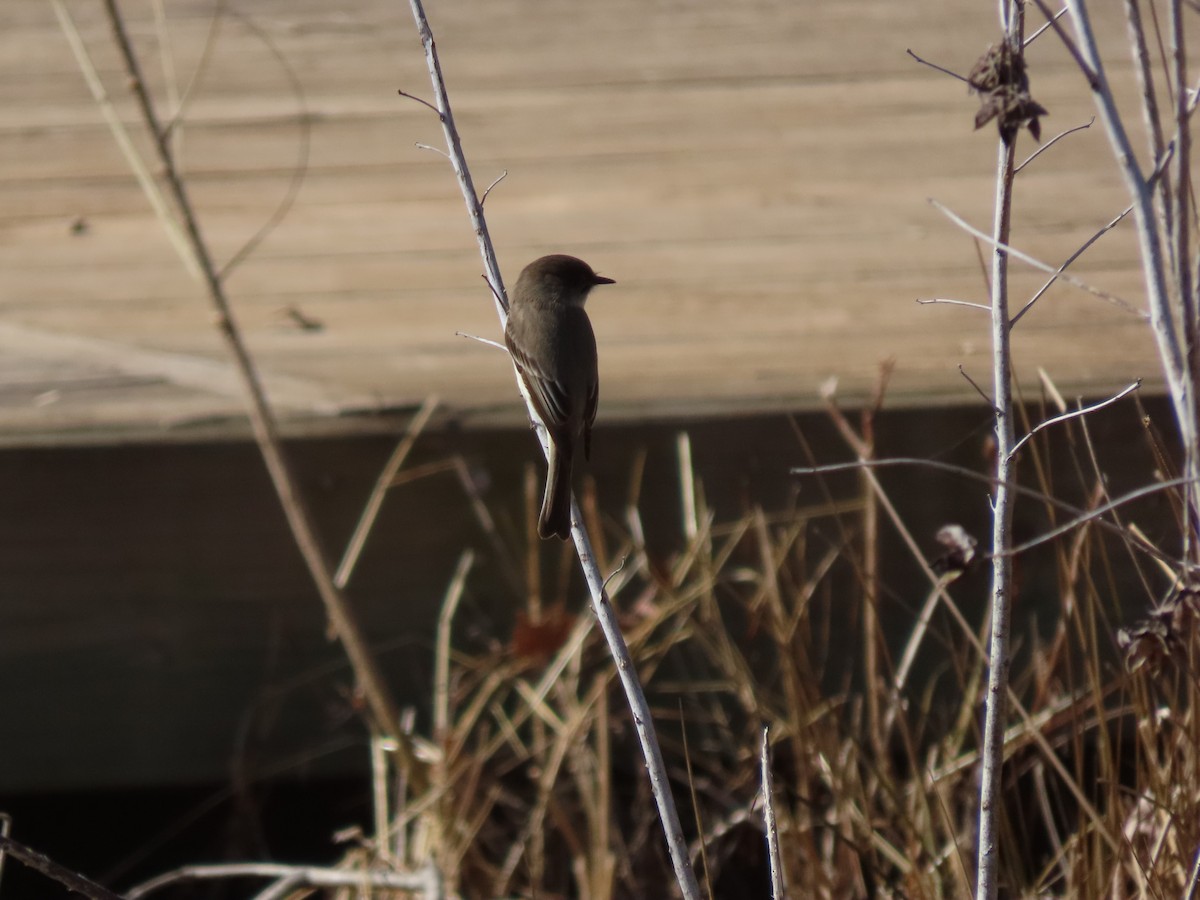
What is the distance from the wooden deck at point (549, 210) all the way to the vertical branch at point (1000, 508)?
4.45 feet

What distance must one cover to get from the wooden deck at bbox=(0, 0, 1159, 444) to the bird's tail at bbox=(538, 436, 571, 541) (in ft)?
1.58

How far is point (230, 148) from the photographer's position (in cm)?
434

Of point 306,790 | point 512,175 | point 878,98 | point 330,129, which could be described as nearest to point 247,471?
point 306,790

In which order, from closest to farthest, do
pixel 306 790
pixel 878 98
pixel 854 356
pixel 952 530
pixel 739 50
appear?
1. pixel 952 530
2. pixel 854 356
3. pixel 306 790
4. pixel 878 98
5. pixel 739 50

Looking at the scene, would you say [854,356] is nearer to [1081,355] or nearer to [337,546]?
[1081,355]

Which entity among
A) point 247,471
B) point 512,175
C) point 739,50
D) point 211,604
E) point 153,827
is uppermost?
point 739,50

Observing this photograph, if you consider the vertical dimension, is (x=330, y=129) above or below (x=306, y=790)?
above

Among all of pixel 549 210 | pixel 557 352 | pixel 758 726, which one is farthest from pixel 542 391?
pixel 549 210

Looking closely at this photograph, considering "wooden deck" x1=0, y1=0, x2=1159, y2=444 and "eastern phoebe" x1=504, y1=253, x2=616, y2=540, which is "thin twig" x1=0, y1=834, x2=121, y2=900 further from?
"wooden deck" x1=0, y1=0, x2=1159, y2=444

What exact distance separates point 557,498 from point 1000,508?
3.04ft

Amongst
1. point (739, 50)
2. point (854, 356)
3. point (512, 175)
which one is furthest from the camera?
point (739, 50)

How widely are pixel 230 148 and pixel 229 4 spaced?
998mm

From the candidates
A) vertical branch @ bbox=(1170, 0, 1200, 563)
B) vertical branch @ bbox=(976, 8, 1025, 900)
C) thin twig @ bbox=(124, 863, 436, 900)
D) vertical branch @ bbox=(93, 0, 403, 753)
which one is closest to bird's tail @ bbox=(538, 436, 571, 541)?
vertical branch @ bbox=(93, 0, 403, 753)

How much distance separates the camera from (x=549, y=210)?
389 cm
